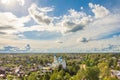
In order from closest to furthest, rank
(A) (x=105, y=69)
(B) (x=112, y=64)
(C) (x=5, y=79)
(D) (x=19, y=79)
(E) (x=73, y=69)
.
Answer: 1. (A) (x=105, y=69)
2. (D) (x=19, y=79)
3. (C) (x=5, y=79)
4. (E) (x=73, y=69)
5. (B) (x=112, y=64)

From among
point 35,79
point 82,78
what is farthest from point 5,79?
point 82,78

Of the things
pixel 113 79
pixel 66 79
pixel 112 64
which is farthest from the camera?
pixel 112 64

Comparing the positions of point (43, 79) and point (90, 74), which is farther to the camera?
point (43, 79)

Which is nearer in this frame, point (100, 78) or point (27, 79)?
point (100, 78)

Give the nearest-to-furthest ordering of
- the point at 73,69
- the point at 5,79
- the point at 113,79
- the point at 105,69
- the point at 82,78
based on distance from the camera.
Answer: the point at 113,79
the point at 82,78
the point at 105,69
the point at 5,79
the point at 73,69

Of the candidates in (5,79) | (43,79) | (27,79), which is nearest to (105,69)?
(43,79)

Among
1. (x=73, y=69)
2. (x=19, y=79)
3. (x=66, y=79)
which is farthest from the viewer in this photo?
(x=73, y=69)

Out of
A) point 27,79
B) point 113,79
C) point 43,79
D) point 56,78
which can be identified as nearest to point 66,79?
point 56,78

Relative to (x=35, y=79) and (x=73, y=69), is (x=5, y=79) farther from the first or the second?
(x=73, y=69)

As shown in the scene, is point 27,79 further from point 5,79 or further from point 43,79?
point 5,79
